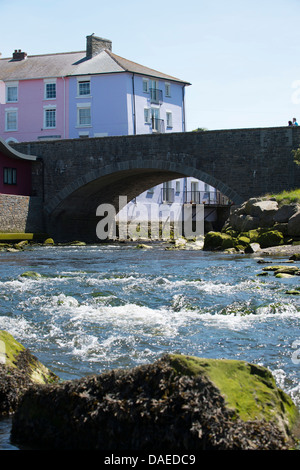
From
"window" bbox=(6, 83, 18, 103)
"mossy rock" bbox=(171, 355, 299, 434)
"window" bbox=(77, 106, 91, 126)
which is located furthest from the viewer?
"window" bbox=(6, 83, 18, 103)

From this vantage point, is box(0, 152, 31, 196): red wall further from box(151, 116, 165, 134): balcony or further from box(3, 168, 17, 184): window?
box(151, 116, 165, 134): balcony

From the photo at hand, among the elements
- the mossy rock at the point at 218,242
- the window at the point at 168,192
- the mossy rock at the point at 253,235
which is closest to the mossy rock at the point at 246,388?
the mossy rock at the point at 253,235

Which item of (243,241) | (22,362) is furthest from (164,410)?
(243,241)

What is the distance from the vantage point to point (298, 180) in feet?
90.3

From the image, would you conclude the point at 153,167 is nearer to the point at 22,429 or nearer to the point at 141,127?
the point at 141,127

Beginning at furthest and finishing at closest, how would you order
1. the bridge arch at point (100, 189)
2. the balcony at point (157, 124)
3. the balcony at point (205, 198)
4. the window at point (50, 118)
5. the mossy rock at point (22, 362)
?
the balcony at point (205, 198), the balcony at point (157, 124), the window at point (50, 118), the bridge arch at point (100, 189), the mossy rock at point (22, 362)

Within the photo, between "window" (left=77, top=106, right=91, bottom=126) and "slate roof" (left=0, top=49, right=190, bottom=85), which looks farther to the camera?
"window" (left=77, top=106, right=91, bottom=126)

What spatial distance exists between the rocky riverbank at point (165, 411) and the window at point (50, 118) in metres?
41.6

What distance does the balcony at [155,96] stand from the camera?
45219mm

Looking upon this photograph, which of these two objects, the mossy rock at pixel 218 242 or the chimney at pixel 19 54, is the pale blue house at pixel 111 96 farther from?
the mossy rock at pixel 218 242

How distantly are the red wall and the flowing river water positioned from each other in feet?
63.9

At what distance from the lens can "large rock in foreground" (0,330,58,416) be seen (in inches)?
196

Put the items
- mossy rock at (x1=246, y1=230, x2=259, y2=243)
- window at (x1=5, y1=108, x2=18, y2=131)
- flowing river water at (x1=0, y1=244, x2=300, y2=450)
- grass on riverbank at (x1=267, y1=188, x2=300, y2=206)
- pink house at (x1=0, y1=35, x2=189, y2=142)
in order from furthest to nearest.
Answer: window at (x1=5, y1=108, x2=18, y2=131)
pink house at (x1=0, y1=35, x2=189, y2=142)
grass on riverbank at (x1=267, y1=188, x2=300, y2=206)
mossy rock at (x1=246, y1=230, x2=259, y2=243)
flowing river water at (x1=0, y1=244, x2=300, y2=450)

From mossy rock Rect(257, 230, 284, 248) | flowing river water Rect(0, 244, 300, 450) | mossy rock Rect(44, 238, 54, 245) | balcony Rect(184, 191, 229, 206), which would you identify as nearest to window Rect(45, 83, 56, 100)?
balcony Rect(184, 191, 229, 206)
